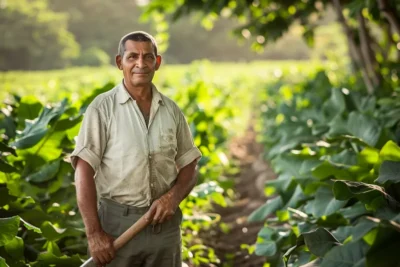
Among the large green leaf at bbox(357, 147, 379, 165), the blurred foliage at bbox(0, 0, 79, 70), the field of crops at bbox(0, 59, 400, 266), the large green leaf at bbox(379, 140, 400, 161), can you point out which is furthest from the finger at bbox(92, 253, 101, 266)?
the blurred foliage at bbox(0, 0, 79, 70)

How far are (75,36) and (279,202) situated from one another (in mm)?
44734

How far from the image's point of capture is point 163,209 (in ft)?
8.06

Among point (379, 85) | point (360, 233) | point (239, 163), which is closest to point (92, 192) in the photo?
point (360, 233)

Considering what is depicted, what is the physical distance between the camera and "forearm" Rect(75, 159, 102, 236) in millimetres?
2408

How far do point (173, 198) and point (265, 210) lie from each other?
1.74m

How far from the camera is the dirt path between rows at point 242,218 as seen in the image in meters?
4.70

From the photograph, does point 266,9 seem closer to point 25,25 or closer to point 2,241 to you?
point 2,241

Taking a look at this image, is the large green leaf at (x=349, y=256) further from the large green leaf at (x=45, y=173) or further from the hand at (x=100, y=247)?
the large green leaf at (x=45, y=173)

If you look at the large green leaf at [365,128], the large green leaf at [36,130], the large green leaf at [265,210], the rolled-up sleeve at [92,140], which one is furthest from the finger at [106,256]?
the large green leaf at [365,128]

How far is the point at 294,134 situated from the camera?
229 inches

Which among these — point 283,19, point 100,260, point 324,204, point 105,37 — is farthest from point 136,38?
point 105,37

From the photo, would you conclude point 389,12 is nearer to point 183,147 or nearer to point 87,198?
point 183,147

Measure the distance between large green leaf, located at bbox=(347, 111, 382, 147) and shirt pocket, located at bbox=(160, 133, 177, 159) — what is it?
176 centimetres

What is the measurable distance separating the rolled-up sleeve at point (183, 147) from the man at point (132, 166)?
0.10ft
